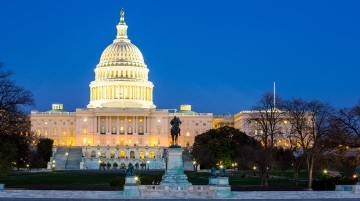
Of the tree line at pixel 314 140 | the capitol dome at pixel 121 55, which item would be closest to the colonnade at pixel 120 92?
the capitol dome at pixel 121 55

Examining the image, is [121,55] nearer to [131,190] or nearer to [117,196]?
[131,190]

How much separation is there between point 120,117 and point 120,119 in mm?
521

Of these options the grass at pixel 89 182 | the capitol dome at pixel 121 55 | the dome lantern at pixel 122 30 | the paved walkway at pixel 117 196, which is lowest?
A: the paved walkway at pixel 117 196

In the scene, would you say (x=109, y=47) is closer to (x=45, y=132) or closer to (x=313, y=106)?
(x=45, y=132)

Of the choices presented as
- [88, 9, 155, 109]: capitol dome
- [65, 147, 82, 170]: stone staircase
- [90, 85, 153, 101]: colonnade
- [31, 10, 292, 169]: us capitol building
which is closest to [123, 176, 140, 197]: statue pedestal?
[65, 147, 82, 170]: stone staircase

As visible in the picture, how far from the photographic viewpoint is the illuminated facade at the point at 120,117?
175m

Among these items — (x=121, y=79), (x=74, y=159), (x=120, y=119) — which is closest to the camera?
(x=74, y=159)

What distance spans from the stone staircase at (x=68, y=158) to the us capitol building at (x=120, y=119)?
1.06m

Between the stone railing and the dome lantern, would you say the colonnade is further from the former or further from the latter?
the stone railing

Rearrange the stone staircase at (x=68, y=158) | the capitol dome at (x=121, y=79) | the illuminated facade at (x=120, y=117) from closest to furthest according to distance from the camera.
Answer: the stone staircase at (x=68, y=158) < the illuminated facade at (x=120, y=117) < the capitol dome at (x=121, y=79)

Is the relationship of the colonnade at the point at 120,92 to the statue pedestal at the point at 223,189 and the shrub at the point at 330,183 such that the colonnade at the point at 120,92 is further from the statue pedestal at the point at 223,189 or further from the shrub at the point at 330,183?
the statue pedestal at the point at 223,189

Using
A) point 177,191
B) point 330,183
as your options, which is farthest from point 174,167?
point 330,183

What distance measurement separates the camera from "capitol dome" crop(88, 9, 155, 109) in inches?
7254

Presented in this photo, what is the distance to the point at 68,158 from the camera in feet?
478
